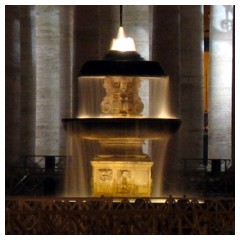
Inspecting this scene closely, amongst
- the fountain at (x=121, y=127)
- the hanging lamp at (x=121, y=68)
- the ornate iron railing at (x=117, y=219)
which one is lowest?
the ornate iron railing at (x=117, y=219)

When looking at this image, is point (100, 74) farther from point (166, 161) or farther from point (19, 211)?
point (166, 161)

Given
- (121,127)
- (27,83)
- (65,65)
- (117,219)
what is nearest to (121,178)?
(121,127)

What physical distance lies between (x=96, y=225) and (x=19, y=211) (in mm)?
1071

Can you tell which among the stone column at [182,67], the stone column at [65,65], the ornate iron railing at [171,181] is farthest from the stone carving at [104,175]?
the stone column at [65,65]

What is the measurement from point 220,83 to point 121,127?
15.4 meters

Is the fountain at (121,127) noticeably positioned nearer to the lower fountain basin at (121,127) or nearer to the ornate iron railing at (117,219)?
the lower fountain basin at (121,127)

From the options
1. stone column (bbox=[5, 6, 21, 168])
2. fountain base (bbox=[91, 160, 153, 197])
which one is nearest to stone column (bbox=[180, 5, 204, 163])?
stone column (bbox=[5, 6, 21, 168])

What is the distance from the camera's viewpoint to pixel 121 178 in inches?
797

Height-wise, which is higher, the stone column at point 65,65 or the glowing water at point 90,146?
the stone column at point 65,65

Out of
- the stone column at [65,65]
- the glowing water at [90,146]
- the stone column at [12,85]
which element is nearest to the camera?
the glowing water at [90,146]

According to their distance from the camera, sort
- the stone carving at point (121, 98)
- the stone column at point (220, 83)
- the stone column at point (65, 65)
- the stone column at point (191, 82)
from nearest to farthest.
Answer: the stone carving at point (121, 98) → the stone column at point (191, 82) → the stone column at point (65, 65) → the stone column at point (220, 83)

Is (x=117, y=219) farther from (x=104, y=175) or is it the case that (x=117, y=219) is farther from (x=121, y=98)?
(x=121, y=98)

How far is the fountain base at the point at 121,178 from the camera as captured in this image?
20.2 m

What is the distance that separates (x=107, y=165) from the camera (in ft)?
66.6
